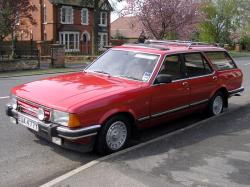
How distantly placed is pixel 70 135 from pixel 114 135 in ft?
2.74

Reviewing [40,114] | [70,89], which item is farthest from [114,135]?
[40,114]

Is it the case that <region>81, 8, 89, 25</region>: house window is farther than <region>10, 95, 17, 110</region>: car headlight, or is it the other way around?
<region>81, 8, 89, 25</region>: house window

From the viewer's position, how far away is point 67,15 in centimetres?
4547

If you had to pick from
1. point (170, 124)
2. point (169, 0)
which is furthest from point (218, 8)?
point (170, 124)

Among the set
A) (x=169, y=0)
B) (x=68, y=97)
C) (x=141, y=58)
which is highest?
(x=169, y=0)

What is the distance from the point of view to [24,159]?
5613 millimetres

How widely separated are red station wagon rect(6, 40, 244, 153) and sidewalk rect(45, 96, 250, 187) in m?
0.45

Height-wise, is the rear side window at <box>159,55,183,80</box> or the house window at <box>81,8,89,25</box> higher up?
the house window at <box>81,8,89,25</box>

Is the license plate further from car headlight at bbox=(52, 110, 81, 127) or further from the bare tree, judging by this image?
the bare tree

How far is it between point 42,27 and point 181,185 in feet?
139

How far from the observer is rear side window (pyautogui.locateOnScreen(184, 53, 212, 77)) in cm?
750

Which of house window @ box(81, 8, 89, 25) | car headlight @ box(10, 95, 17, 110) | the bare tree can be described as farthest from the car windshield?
house window @ box(81, 8, 89, 25)

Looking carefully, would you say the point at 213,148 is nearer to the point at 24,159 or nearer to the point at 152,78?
A: the point at 152,78

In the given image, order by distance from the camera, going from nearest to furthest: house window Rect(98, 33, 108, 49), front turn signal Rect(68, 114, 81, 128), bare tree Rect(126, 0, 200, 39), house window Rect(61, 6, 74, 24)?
front turn signal Rect(68, 114, 81, 128)
bare tree Rect(126, 0, 200, 39)
house window Rect(61, 6, 74, 24)
house window Rect(98, 33, 108, 49)
